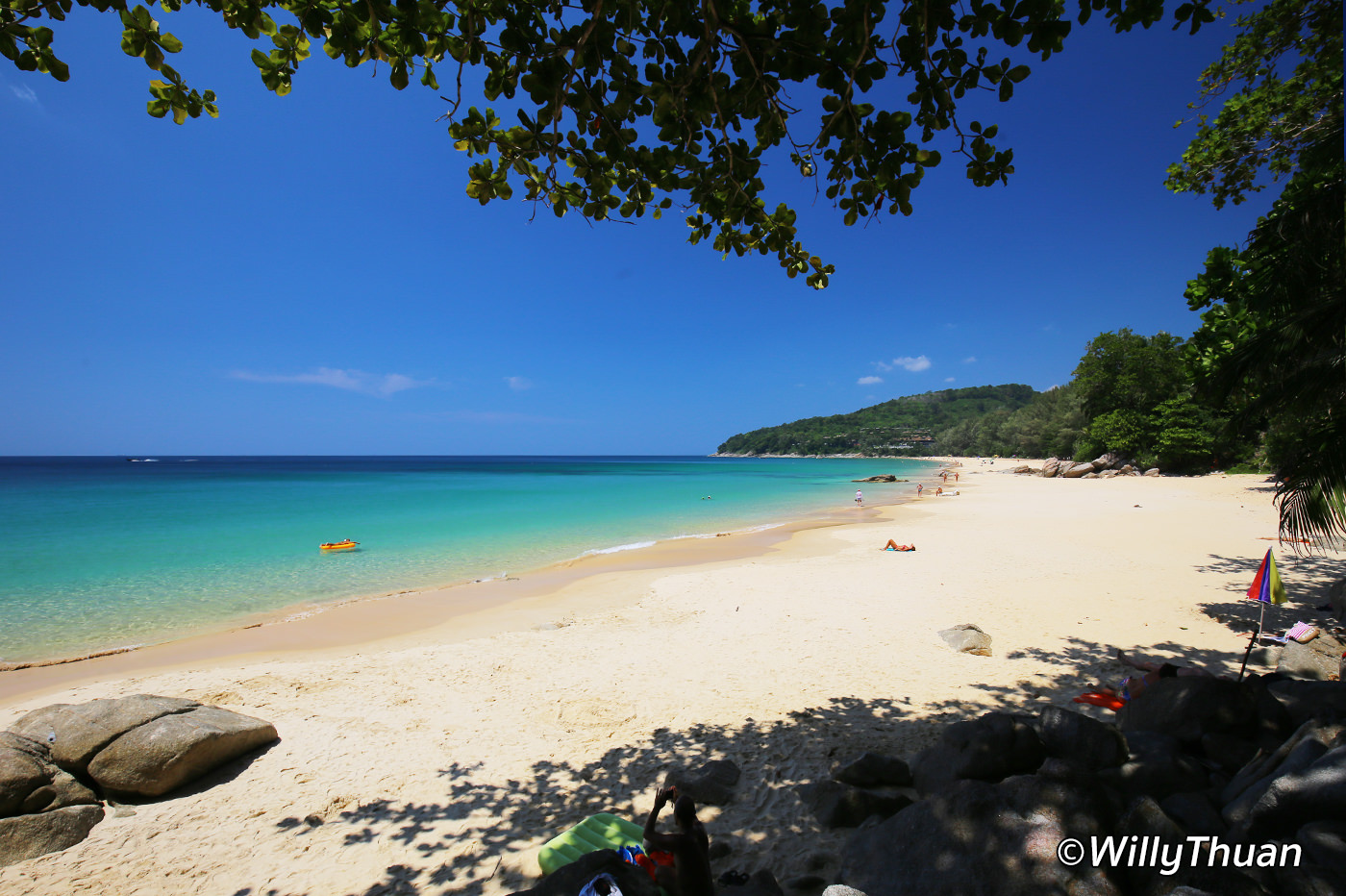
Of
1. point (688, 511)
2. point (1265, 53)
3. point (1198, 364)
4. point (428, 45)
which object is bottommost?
point (688, 511)

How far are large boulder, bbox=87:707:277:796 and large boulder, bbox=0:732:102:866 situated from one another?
184 mm

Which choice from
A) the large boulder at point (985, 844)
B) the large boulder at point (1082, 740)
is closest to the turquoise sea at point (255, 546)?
the large boulder at point (985, 844)

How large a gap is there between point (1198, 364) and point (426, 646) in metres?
14.7

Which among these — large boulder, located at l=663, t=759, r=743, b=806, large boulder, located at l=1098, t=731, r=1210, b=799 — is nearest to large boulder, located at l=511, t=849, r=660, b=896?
large boulder, located at l=663, t=759, r=743, b=806

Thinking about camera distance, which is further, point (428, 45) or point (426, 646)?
point (426, 646)

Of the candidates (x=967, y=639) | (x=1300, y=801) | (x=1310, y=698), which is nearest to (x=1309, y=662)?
(x=1310, y=698)

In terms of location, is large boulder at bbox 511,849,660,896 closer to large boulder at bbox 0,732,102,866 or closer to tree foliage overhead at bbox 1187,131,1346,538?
large boulder at bbox 0,732,102,866

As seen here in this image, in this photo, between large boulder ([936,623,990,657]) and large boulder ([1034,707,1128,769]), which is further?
large boulder ([936,623,990,657])

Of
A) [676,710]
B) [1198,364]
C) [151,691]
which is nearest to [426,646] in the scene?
[151,691]

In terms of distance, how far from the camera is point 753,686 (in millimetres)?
6242

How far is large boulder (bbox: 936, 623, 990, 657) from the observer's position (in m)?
6.92

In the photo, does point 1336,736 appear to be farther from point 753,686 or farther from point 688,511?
point 688,511

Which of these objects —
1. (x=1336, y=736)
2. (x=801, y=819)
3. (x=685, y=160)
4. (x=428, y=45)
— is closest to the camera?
(x=1336, y=736)

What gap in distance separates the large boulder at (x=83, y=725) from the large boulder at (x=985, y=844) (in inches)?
241
